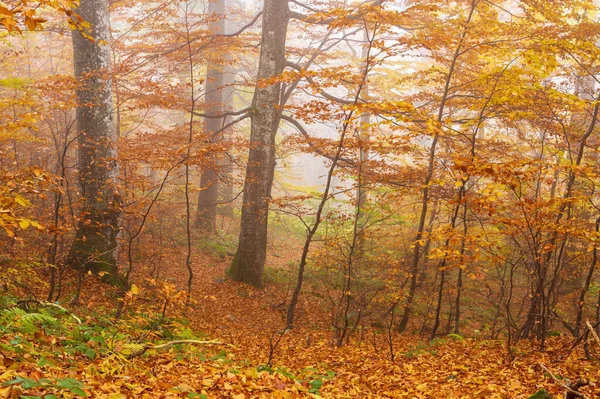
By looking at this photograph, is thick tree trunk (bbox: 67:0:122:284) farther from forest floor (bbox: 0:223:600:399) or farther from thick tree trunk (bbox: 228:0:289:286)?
thick tree trunk (bbox: 228:0:289:286)

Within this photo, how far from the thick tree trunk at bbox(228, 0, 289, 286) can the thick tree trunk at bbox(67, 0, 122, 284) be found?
3.13 metres

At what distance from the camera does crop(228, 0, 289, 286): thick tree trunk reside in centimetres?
981

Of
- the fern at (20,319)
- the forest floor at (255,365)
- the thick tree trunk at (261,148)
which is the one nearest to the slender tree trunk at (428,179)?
the forest floor at (255,365)

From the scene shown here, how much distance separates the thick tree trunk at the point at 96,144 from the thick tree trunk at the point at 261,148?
3134mm

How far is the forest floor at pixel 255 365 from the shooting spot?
3125 millimetres

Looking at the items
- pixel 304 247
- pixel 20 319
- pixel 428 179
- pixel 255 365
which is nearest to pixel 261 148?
pixel 304 247

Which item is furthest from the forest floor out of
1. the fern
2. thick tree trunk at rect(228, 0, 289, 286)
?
thick tree trunk at rect(228, 0, 289, 286)

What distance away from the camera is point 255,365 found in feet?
16.6

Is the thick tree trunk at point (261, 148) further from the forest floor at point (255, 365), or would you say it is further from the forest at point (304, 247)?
the forest floor at point (255, 365)

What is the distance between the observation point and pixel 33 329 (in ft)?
12.3

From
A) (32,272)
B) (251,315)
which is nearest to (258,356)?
(251,315)

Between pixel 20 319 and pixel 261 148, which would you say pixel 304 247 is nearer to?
pixel 261 148

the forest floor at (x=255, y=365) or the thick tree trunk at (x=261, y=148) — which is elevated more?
the thick tree trunk at (x=261, y=148)

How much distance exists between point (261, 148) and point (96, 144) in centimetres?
374
